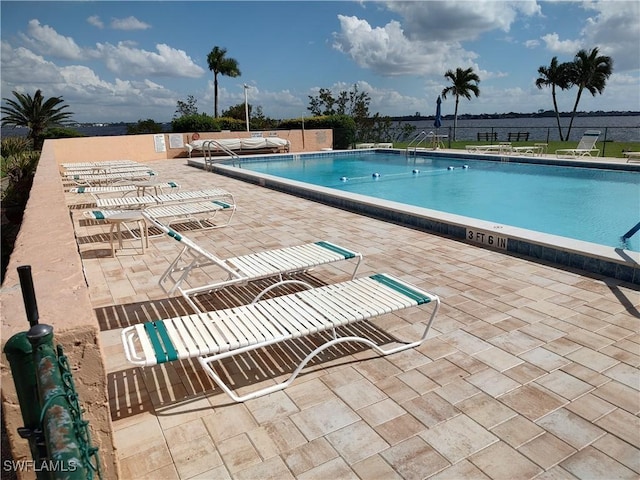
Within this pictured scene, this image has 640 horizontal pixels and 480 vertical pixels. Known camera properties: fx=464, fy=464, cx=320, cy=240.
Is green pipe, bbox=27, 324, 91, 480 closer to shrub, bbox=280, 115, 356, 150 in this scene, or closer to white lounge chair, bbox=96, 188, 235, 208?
white lounge chair, bbox=96, 188, 235, 208

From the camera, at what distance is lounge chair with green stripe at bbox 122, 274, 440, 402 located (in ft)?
8.59

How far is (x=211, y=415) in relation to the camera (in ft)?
8.61

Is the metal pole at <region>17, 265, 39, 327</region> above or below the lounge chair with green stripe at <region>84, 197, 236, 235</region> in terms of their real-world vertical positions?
above

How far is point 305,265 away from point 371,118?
24494mm

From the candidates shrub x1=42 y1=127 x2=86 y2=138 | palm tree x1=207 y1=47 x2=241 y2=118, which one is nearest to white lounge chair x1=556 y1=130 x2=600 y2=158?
shrub x1=42 y1=127 x2=86 y2=138

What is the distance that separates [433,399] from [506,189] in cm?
1117

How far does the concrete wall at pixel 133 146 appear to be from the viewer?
1709 centimetres

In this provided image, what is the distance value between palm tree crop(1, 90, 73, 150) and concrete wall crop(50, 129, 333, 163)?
9.36m

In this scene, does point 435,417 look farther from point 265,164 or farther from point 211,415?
point 265,164

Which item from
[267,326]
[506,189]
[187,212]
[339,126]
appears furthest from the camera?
[339,126]

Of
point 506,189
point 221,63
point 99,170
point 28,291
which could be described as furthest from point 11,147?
point 221,63

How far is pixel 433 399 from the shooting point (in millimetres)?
2723

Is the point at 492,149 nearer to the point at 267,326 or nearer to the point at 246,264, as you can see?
the point at 246,264

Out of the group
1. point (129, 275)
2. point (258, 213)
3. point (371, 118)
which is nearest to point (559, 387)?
point (129, 275)
